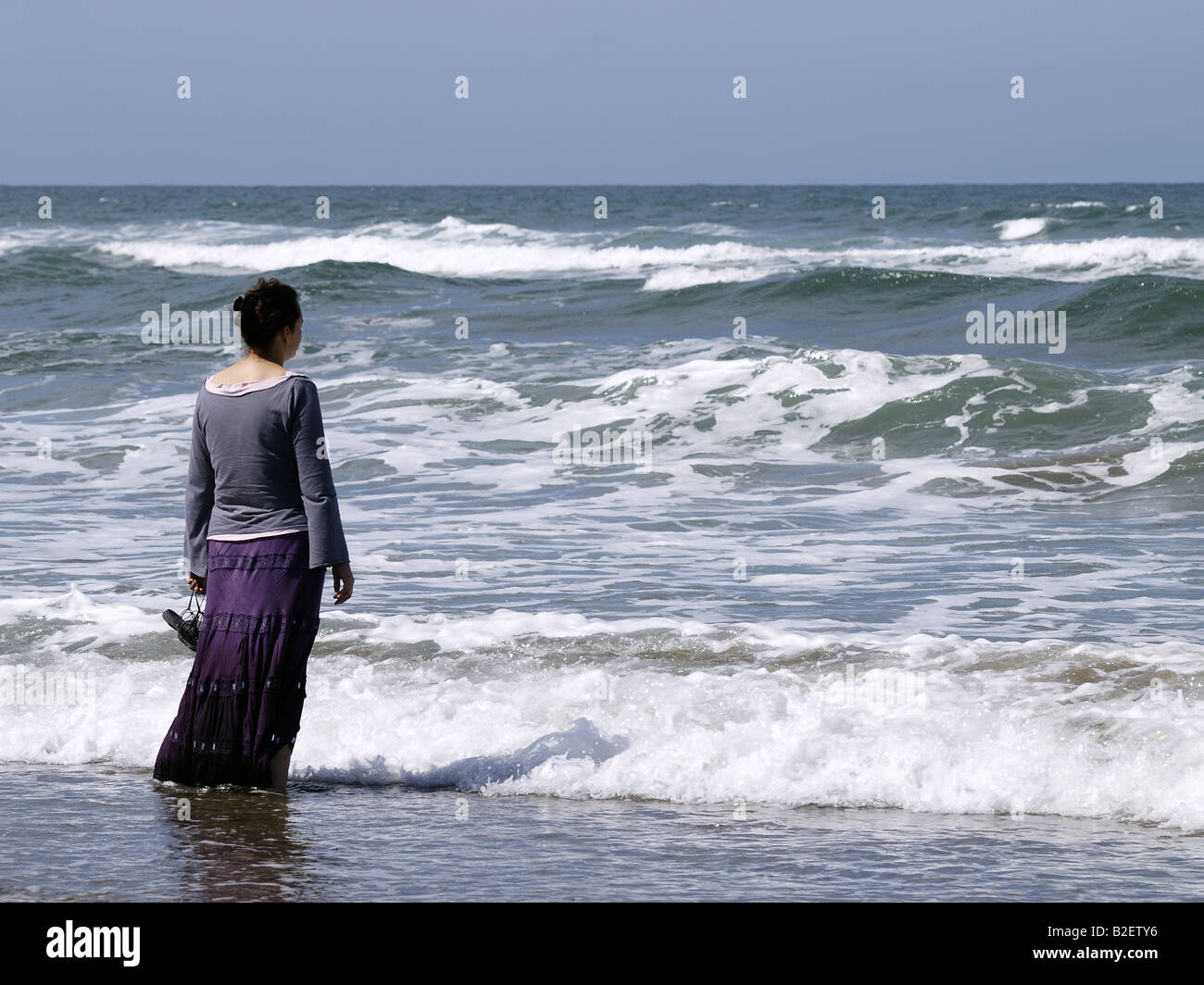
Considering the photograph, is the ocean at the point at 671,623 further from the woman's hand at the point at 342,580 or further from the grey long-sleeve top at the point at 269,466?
the grey long-sleeve top at the point at 269,466

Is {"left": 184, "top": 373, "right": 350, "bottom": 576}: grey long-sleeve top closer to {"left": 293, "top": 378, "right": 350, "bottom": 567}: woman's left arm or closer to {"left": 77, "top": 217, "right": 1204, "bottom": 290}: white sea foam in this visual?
{"left": 293, "top": 378, "right": 350, "bottom": 567}: woman's left arm

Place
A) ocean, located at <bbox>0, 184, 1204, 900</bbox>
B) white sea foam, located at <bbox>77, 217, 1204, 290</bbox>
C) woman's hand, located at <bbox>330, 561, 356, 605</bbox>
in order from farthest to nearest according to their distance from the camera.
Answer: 1. white sea foam, located at <bbox>77, 217, 1204, 290</bbox>
2. woman's hand, located at <bbox>330, 561, 356, 605</bbox>
3. ocean, located at <bbox>0, 184, 1204, 900</bbox>

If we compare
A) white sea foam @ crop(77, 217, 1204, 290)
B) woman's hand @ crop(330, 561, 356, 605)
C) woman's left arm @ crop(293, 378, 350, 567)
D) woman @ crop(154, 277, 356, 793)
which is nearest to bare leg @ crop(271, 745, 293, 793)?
woman @ crop(154, 277, 356, 793)

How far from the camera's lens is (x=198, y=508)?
4.61 m

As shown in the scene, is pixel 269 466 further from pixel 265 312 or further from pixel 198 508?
pixel 265 312

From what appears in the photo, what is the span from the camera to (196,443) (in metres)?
4.59

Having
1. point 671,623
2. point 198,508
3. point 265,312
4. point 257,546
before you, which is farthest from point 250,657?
point 671,623

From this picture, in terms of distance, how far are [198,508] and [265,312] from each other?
677mm

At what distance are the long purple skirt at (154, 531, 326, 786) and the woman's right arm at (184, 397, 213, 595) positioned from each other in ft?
0.12

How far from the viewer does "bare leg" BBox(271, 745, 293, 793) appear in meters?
4.69

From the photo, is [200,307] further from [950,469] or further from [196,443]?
[196,443]

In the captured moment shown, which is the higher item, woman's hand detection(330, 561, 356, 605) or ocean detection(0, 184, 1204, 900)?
woman's hand detection(330, 561, 356, 605)

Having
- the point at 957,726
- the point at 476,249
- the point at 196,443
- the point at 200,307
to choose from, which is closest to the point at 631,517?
the point at 957,726
